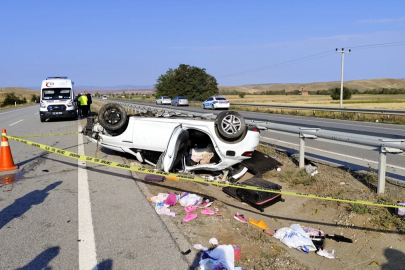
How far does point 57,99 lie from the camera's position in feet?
69.4

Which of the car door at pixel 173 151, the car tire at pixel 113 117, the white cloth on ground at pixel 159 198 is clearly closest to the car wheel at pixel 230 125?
the car door at pixel 173 151

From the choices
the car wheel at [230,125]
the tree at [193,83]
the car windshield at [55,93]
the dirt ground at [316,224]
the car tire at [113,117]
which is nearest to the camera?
the dirt ground at [316,224]

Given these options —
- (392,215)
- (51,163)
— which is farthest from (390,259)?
Result: (51,163)

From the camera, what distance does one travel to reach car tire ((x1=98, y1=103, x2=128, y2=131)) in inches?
316

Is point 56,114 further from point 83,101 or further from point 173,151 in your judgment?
point 173,151

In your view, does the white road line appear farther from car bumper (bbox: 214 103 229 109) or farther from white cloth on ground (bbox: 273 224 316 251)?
car bumper (bbox: 214 103 229 109)

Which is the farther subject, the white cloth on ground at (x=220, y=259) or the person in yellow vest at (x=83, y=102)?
the person in yellow vest at (x=83, y=102)

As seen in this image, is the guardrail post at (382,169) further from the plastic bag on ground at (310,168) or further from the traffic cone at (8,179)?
the traffic cone at (8,179)

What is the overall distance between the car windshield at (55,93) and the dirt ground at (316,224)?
17.0 m

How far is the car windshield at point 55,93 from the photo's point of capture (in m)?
21.5

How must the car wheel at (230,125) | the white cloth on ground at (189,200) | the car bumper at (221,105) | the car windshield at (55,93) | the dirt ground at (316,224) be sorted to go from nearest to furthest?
the dirt ground at (316,224) < the white cloth on ground at (189,200) < the car wheel at (230,125) < the car windshield at (55,93) < the car bumper at (221,105)

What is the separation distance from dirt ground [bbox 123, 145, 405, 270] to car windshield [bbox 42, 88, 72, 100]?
55.8 feet

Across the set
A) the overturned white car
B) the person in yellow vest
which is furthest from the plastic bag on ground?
the person in yellow vest

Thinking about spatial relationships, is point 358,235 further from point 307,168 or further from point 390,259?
point 307,168
